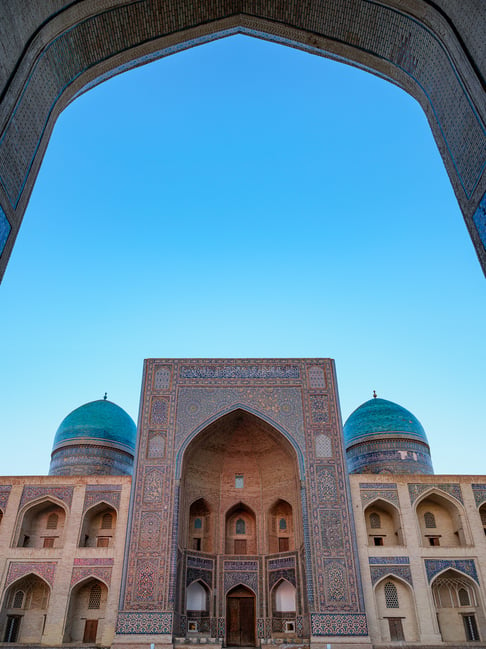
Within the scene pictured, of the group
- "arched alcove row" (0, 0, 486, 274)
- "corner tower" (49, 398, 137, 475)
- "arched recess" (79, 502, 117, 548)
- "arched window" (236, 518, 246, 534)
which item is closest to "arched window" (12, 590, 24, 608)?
"arched recess" (79, 502, 117, 548)

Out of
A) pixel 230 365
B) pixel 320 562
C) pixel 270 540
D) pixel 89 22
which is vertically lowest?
pixel 320 562

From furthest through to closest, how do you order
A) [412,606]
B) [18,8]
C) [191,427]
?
1. [191,427]
2. [412,606]
3. [18,8]

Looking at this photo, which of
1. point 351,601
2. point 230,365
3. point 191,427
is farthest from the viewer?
point 230,365

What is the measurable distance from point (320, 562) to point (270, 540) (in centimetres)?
236

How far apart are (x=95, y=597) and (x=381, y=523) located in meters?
7.16

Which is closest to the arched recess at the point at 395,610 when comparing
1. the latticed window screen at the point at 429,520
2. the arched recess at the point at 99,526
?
the latticed window screen at the point at 429,520

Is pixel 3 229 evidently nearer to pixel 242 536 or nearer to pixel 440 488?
pixel 242 536

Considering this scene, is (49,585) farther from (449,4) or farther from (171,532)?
(449,4)

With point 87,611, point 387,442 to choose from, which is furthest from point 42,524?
point 387,442

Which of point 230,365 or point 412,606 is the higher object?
point 230,365

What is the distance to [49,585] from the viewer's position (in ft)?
39.4

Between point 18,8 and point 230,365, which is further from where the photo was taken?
point 230,365

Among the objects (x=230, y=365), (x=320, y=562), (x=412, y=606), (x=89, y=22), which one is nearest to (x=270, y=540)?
(x=320, y=562)

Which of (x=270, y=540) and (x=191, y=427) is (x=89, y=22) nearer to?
(x=191, y=427)
